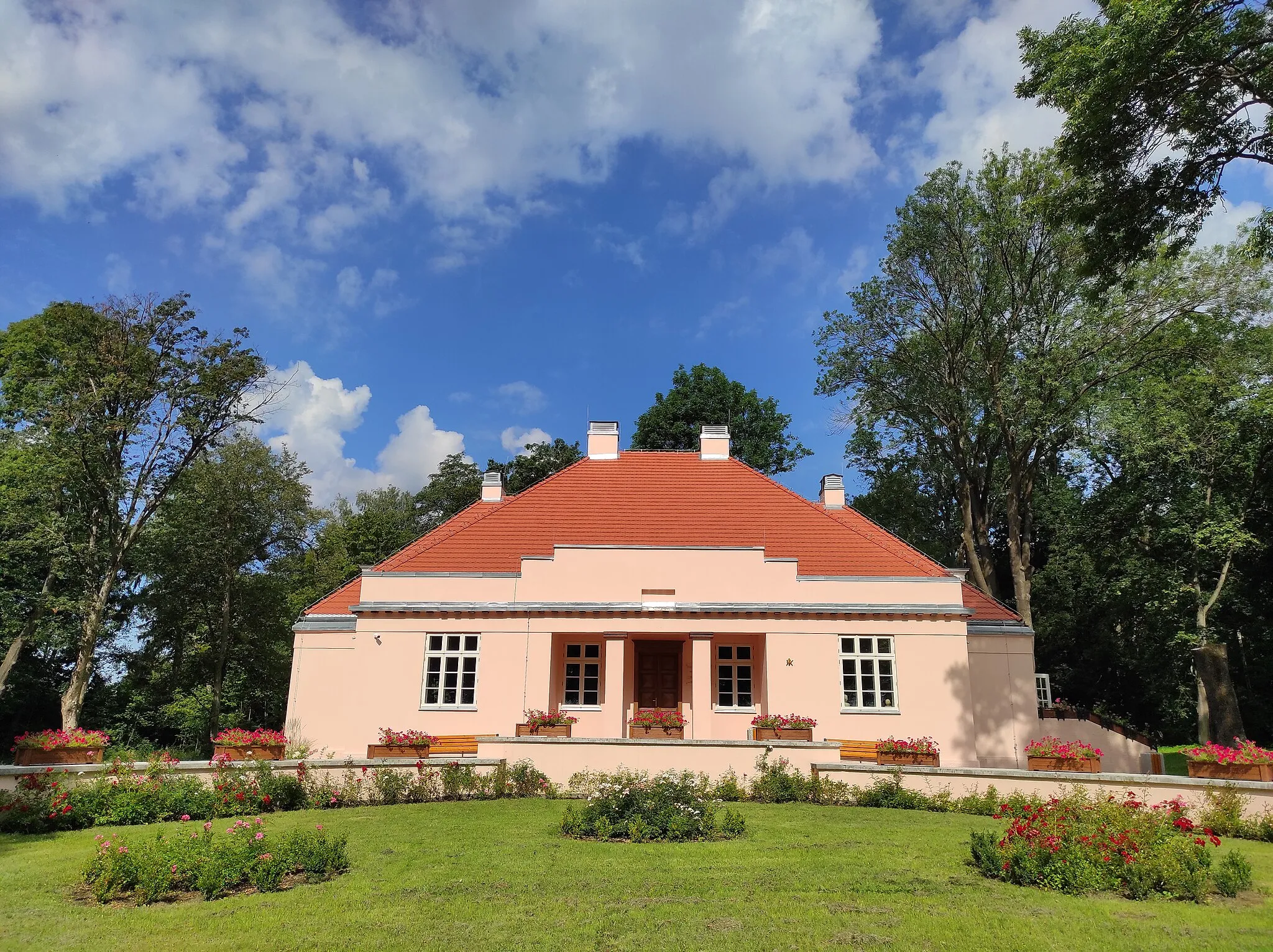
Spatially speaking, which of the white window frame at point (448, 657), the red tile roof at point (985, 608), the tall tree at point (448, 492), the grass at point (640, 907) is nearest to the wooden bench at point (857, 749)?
the red tile roof at point (985, 608)

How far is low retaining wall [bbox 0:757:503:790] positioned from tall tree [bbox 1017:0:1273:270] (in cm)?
1431

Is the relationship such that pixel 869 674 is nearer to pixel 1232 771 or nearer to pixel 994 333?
pixel 1232 771

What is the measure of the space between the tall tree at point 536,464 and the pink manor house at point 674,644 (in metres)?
20.1

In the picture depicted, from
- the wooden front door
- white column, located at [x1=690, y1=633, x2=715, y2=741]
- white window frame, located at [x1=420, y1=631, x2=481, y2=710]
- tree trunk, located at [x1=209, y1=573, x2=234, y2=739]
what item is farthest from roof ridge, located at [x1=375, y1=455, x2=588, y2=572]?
tree trunk, located at [x1=209, y1=573, x2=234, y2=739]

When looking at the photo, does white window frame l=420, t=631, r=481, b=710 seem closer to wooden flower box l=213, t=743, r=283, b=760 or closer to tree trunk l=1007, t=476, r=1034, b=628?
wooden flower box l=213, t=743, r=283, b=760

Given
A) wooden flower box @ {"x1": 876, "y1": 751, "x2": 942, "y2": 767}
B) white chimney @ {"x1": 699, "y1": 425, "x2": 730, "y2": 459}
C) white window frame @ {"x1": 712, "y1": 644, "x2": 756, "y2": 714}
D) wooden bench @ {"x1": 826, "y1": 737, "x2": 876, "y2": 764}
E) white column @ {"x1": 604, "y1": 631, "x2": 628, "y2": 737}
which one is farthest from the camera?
white chimney @ {"x1": 699, "y1": 425, "x2": 730, "y2": 459}

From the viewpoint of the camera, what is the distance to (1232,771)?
1215cm

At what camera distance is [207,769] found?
13.6m

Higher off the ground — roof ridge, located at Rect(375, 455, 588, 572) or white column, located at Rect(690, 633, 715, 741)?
roof ridge, located at Rect(375, 455, 588, 572)

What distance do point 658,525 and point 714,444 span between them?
4435 mm

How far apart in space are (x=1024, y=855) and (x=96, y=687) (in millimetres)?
34900

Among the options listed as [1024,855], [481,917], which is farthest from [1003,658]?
[481,917]

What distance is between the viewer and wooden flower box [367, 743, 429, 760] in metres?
15.7

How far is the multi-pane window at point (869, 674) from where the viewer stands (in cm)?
1817
